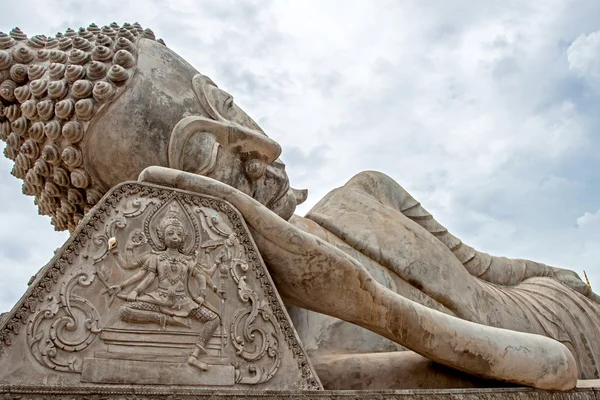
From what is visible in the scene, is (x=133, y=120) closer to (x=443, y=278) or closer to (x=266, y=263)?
(x=266, y=263)

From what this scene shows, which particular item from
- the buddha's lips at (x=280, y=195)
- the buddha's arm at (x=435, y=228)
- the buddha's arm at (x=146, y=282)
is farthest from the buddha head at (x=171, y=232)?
the buddha's arm at (x=435, y=228)

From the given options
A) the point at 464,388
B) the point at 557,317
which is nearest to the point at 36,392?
the point at 464,388

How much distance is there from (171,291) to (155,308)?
104 millimetres

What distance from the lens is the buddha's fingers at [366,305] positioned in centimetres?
310

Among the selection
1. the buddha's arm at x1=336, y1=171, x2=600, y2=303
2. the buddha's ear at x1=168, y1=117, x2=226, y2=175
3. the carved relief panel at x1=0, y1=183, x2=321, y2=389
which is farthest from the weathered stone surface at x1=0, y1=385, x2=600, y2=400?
the buddha's arm at x1=336, y1=171, x2=600, y2=303

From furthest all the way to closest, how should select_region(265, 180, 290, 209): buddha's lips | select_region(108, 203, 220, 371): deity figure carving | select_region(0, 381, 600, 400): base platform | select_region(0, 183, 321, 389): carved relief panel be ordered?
1. select_region(265, 180, 290, 209): buddha's lips
2. select_region(108, 203, 220, 371): deity figure carving
3. select_region(0, 183, 321, 389): carved relief panel
4. select_region(0, 381, 600, 400): base platform

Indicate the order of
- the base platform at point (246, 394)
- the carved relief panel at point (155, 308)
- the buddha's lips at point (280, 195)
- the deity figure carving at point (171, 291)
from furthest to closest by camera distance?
the buddha's lips at point (280, 195)
the deity figure carving at point (171, 291)
the carved relief panel at point (155, 308)
the base platform at point (246, 394)

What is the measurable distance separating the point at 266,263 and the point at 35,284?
1.04 m

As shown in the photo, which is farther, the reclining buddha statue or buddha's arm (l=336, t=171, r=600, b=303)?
buddha's arm (l=336, t=171, r=600, b=303)

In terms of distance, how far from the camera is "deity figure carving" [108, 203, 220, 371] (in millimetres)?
2711

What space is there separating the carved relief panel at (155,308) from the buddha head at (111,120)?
71 centimetres

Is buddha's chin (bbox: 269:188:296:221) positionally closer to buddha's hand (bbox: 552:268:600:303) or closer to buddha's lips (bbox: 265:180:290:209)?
buddha's lips (bbox: 265:180:290:209)

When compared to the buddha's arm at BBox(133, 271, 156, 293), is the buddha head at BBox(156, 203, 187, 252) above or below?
above

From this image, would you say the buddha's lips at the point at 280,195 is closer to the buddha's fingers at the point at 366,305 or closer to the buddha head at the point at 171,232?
the buddha's fingers at the point at 366,305
